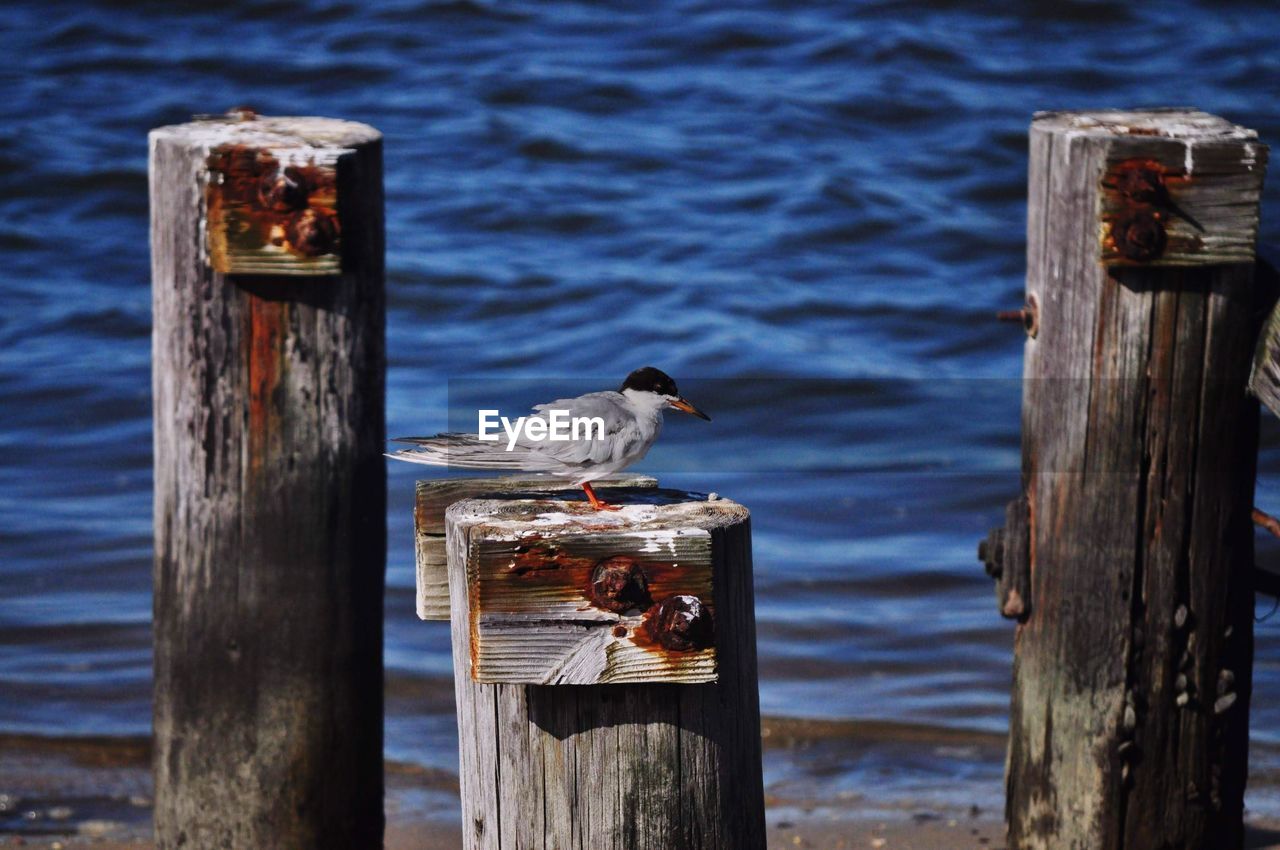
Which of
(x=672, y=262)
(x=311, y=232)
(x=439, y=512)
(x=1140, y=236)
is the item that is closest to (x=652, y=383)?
(x=439, y=512)

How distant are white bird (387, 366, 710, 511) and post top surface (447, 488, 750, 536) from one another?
67 mm

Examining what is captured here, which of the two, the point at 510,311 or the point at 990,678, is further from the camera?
the point at 510,311

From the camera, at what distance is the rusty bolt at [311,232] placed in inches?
150

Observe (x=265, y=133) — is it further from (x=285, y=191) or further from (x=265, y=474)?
(x=265, y=474)

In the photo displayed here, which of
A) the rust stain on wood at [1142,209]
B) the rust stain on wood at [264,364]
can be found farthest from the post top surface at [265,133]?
the rust stain on wood at [1142,209]

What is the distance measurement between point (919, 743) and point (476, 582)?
13.9ft

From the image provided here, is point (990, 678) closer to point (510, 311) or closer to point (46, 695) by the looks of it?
point (46, 695)

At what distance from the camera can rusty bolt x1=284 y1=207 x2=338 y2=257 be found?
3809mm

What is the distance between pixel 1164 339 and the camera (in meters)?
3.87

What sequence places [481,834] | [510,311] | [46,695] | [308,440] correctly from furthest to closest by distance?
[510,311], [46,695], [308,440], [481,834]

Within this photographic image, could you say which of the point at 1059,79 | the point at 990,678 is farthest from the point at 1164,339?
the point at 1059,79

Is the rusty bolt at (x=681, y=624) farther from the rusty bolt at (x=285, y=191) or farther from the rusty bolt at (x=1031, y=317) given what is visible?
the rusty bolt at (x=1031, y=317)

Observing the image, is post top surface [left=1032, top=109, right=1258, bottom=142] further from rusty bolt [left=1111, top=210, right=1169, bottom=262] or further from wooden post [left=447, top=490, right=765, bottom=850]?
wooden post [left=447, top=490, right=765, bottom=850]

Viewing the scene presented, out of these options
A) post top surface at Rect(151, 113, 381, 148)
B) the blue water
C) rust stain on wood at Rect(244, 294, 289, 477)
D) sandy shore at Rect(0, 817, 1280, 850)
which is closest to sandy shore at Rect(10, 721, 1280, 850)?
sandy shore at Rect(0, 817, 1280, 850)
